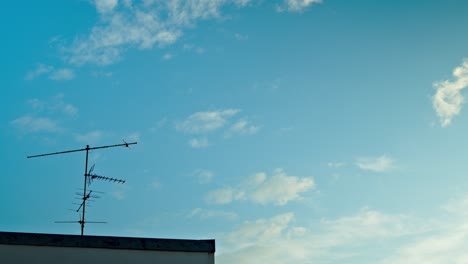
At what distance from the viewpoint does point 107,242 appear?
601 inches

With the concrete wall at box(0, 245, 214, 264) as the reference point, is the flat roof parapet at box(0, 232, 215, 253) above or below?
above

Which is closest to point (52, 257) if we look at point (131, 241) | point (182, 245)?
point (131, 241)

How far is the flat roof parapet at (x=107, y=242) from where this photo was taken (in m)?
14.8

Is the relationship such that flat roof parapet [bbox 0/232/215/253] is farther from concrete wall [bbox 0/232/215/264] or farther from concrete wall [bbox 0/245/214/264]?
concrete wall [bbox 0/245/214/264]

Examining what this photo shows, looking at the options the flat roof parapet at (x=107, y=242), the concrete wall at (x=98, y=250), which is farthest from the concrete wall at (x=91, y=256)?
the flat roof parapet at (x=107, y=242)

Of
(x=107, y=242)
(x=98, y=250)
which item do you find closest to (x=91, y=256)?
(x=98, y=250)

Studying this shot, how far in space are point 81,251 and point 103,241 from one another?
666mm

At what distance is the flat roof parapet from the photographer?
1475cm

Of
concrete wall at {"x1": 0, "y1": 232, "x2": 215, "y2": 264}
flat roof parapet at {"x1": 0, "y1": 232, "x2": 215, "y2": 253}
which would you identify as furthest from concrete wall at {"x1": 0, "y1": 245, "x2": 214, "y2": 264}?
flat roof parapet at {"x1": 0, "y1": 232, "x2": 215, "y2": 253}

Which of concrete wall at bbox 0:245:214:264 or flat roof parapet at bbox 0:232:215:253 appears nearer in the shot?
concrete wall at bbox 0:245:214:264

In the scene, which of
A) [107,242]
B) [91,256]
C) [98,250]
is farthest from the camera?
[107,242]

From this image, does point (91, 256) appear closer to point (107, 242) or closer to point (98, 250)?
point (98, 250)

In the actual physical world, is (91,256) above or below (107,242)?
below

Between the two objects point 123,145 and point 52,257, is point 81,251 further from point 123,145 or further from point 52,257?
point 123,145
